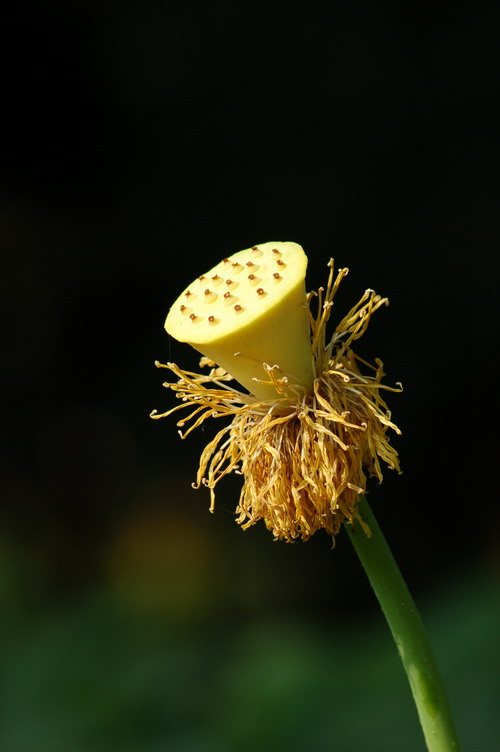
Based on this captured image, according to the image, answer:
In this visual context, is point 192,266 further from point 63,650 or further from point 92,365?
point 63,650

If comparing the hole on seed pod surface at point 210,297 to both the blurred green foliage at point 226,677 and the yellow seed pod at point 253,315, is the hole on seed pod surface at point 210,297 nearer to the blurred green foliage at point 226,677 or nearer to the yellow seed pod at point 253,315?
the yellow seed pod at point 253,315

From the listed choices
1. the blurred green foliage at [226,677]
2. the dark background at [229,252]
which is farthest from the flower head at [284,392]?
the dark background at [229,252]

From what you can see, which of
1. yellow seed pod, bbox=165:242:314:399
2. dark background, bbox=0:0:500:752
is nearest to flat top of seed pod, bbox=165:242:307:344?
yellow seed pod, bbox=165:242:314:399

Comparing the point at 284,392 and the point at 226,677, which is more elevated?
the point at 284,392

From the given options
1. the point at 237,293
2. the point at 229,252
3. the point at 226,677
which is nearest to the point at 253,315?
the point at 237,293

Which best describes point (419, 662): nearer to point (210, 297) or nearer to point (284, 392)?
point (284, 392)

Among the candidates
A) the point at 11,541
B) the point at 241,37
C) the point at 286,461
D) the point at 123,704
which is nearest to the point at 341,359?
the point at 286,461

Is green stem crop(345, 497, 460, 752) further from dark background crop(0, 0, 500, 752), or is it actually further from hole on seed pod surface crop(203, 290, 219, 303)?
dark background crop(0, 0, 500, 752)
